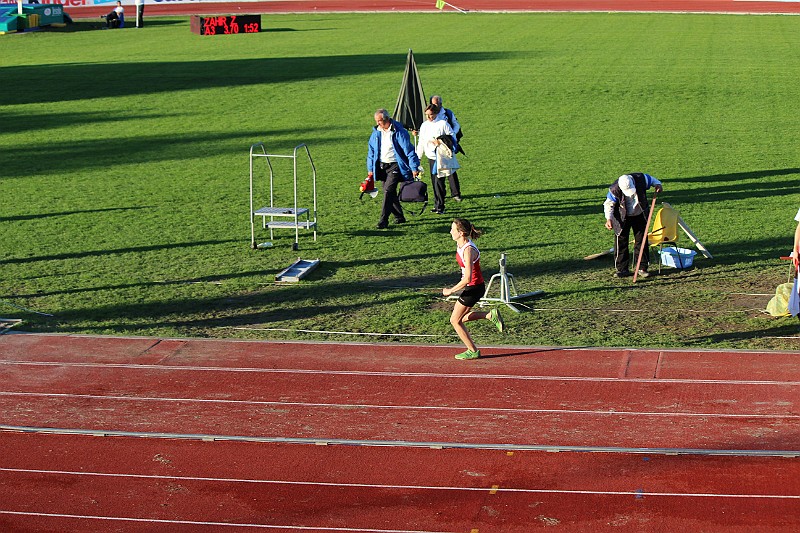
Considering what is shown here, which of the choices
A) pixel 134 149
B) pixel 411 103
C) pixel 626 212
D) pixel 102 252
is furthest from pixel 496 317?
pixel 134 149

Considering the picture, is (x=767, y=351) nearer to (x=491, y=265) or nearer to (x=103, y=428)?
(x=491, y=265)

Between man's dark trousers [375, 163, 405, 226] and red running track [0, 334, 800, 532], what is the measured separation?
5302 millimetres

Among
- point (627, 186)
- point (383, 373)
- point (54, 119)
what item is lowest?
point (383, 373)

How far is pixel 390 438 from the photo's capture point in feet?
33.5

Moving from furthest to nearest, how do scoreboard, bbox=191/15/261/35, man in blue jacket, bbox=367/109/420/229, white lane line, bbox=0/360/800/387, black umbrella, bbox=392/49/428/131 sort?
scoreboard, bbox=191/15/261/35, black umbrella, bbox=392/49/428/131, man in blue jacket, bbox=367/109/420/229, white lane line, bbox=0/360/800/387

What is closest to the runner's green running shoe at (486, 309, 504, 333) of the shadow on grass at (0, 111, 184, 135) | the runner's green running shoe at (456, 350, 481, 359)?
the runner's green running shoe at (456, 350, 481, 359)

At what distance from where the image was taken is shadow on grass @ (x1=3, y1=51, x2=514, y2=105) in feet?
114

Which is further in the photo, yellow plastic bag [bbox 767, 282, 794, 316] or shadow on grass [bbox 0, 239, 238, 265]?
shadow on grass [bbox 0, 239, 238, 265]

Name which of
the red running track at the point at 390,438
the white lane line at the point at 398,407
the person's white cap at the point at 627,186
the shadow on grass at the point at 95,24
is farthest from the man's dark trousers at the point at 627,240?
the shadow on grass at the point at 95,24

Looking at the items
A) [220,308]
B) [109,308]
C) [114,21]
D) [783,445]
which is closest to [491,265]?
[220,308]

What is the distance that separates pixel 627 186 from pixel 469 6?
164ft

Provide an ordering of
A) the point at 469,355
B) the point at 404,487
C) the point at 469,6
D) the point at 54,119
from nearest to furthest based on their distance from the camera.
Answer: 1. the point at 404,487
2. the point at 469,355
3. the point at 54,119
4. the point at 469,6

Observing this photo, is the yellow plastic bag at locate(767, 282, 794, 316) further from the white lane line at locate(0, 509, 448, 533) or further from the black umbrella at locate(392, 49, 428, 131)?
the black umbrella at locate(392, 49, 428, 131)

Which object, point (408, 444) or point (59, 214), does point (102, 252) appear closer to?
point (59, 214)
